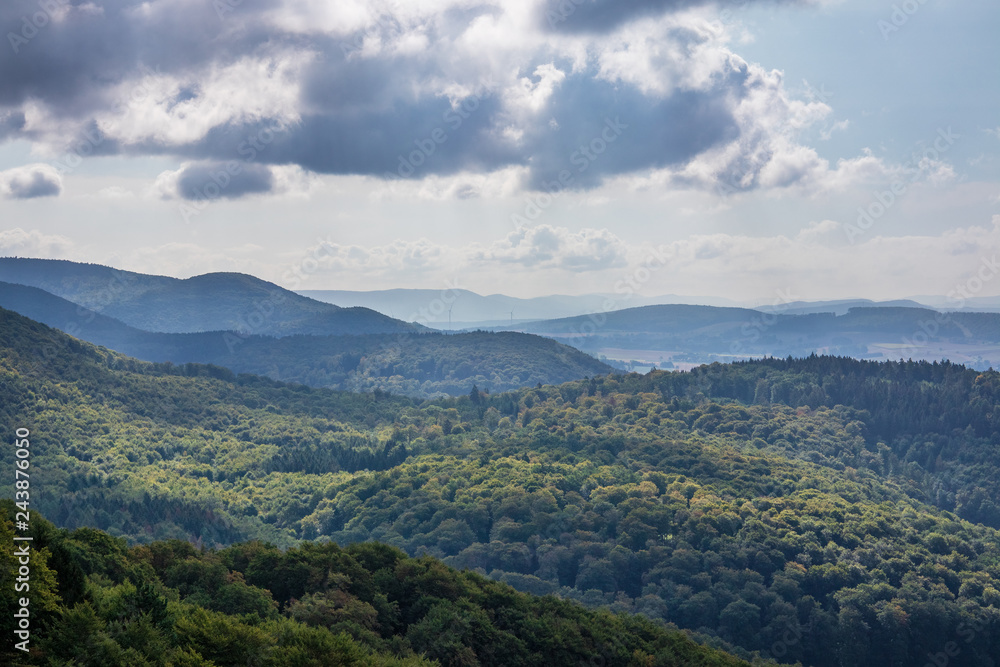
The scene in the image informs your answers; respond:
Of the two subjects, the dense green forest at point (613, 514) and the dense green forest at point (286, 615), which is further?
the dense green forest at point (613, 514)

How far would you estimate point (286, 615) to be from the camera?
181 feet

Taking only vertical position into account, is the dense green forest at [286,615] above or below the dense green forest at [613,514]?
above

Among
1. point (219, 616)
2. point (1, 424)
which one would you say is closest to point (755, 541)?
point (219, 616)

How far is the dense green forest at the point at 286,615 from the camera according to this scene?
31766mm

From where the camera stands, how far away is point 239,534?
142m

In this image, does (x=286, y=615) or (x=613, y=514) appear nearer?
(x=286, y=615)

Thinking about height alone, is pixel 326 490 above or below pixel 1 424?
below

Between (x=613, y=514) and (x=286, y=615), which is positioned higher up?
(x=286, y=615)

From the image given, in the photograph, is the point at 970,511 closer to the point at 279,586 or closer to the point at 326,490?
the point at 326,490

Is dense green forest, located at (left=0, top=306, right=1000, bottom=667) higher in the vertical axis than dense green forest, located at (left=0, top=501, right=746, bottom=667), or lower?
lower

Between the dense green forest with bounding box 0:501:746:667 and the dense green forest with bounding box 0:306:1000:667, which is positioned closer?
the dense green forest with bounding box 0:501:746:667

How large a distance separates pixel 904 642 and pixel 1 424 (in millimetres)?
159001

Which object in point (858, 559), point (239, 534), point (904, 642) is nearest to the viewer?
point (904, 642)

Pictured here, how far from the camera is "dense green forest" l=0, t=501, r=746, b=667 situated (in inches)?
1251
